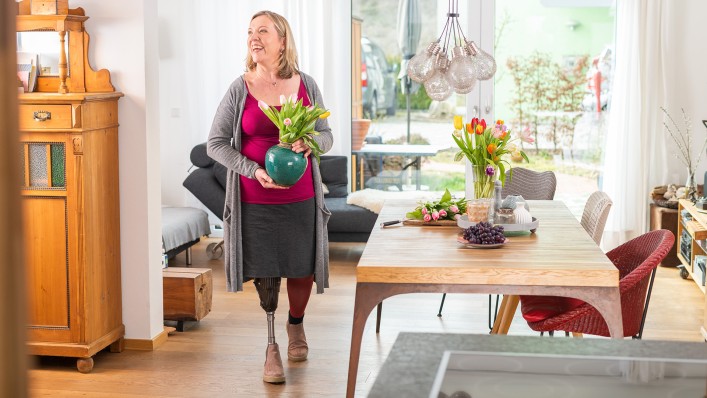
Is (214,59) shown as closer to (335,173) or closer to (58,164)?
(335,173)

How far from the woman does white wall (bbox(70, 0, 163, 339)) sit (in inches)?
26.4

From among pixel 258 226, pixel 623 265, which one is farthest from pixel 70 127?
pixel 623 265

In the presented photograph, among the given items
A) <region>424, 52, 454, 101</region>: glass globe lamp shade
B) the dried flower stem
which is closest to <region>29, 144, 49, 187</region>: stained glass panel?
<region>424, 52, 454, 101</region>: glass globe lamp shade

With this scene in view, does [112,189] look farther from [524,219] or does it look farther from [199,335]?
[524,219]

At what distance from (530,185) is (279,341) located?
184 cm

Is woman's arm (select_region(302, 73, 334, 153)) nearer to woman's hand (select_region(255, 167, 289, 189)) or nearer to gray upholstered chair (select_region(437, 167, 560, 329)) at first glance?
woman's hand (select_region(255, 167, 289, 189))

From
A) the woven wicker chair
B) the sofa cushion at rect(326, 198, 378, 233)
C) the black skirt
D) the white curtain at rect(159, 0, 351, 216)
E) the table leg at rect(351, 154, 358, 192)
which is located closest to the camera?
the black skirt

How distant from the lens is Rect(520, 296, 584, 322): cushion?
145 inches

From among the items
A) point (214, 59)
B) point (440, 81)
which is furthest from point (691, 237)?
point (214, 59)

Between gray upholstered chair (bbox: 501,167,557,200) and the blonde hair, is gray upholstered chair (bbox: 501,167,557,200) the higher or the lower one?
the lower one

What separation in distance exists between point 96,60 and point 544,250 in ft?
8.20

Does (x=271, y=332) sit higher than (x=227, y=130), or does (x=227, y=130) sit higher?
(x=227, y=130)

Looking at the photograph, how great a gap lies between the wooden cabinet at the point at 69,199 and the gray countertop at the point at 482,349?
3.02 meters

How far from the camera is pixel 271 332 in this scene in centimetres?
433
